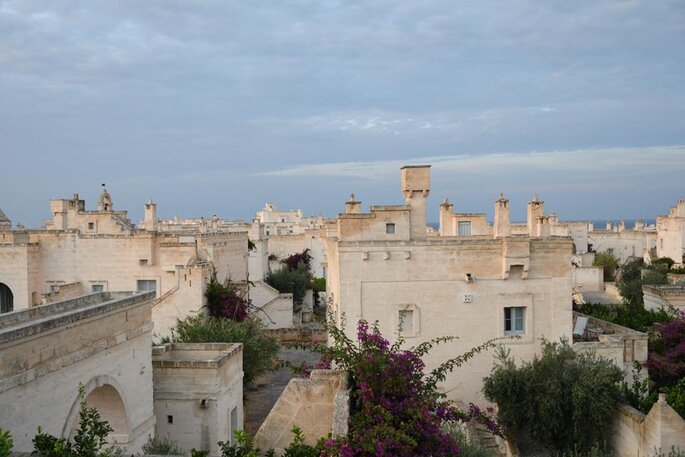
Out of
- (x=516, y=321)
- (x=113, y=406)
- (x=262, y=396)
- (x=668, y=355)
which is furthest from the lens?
(x=262, y=396)

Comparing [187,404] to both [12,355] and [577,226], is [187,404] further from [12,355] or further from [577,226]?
[577,226]

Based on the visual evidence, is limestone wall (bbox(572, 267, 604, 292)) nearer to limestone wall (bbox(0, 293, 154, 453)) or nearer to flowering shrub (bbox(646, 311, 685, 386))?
flowering shrub (bbox(646, 311, 685, 386))

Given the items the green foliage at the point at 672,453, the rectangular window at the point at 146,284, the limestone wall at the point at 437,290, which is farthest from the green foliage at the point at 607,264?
the green foliage at the point at 672,453

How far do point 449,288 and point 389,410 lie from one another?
9.61 metres

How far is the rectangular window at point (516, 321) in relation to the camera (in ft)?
58.2

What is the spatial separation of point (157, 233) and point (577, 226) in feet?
127

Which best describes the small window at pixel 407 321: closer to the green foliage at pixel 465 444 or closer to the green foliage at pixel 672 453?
the green foliage at pixel 465 444

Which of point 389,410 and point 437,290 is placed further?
point 437,290

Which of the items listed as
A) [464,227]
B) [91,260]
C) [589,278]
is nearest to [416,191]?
[464,227]

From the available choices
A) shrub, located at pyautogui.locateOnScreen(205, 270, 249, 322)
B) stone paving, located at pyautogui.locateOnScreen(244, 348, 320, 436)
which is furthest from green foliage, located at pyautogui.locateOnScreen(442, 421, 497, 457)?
shrub, located at pyautogui.locateOnScreen(205, 270, 249, 322)

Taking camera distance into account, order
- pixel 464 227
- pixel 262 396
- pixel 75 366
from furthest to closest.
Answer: pixel 464 227 < pixel 262 396 < pixel 75 366

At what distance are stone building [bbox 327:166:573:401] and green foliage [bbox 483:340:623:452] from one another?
1.95 meters

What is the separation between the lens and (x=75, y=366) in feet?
33.0

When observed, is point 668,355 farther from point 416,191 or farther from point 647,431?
point 416,191
